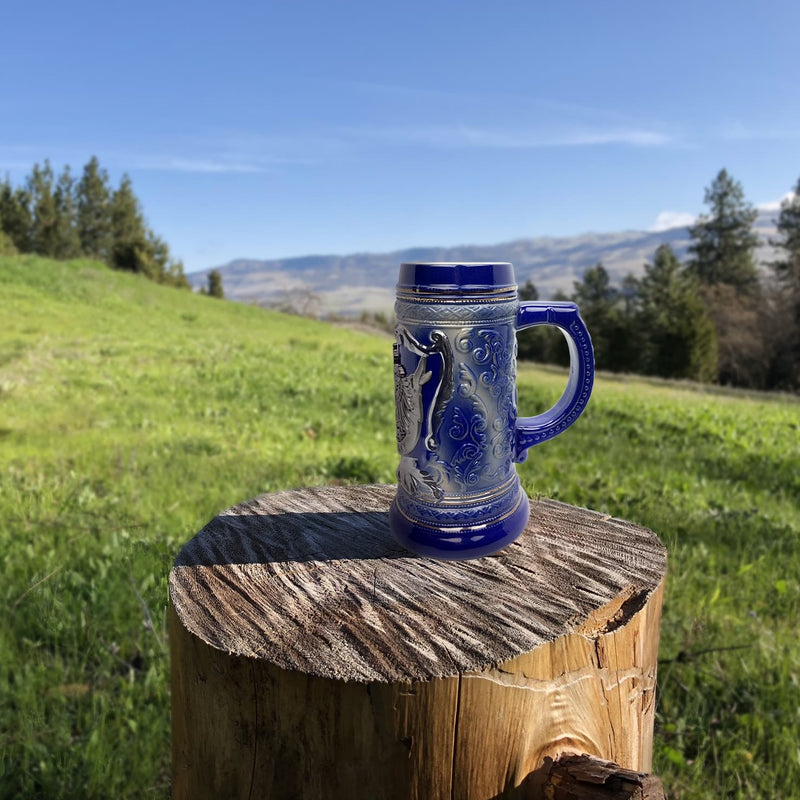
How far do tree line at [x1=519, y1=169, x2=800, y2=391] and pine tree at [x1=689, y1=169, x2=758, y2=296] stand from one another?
81 millimetres

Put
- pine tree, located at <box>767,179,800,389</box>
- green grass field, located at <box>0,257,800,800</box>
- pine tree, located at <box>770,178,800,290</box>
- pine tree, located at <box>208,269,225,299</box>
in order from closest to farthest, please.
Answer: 1. green grass field, located at <box>0,257,800,800</box>
2. pine tree, located at <box>767,179,800,389</box>
3. pine tree, located at <box>770,178,800,290</box>
4. pine tree, located at <box>208,269,225,299</box>

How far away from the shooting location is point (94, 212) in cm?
5144

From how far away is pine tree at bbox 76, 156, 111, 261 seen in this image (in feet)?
167

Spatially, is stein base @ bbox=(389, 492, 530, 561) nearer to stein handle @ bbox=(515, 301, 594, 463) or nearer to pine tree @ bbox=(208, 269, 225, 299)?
stein handle @ bbox=(515, 301, 594, 463)

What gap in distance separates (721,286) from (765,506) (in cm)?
4662

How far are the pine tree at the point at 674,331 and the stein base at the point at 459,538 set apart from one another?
41974mm

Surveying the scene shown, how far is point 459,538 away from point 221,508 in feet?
10.5

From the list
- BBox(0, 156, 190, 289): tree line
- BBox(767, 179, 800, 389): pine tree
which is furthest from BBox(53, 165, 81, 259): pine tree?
BBox(767, 179, 800, 389): pine tree

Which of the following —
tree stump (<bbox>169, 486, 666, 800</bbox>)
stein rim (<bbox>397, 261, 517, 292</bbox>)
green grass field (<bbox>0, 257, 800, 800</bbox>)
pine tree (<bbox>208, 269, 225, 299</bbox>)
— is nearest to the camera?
tree stump (<bbox>169, 486, 666, 800</bbox>)

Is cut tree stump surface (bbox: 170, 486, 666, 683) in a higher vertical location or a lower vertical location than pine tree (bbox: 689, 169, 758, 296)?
lower

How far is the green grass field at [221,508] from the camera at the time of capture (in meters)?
2.78

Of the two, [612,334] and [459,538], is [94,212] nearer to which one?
[612,334]

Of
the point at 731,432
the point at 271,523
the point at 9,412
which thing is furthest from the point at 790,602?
the point at 9,412

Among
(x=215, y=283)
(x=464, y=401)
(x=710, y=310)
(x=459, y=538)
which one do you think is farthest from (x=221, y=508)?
(x=215, y=283)
